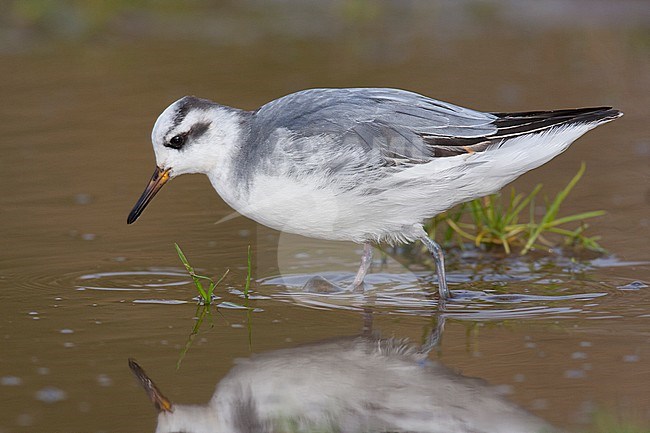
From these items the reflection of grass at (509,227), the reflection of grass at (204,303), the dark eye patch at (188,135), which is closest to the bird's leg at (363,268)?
the reflection of grass at (204,303)

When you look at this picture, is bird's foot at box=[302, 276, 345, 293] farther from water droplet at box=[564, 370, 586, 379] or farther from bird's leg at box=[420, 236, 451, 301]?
water droplet at box=[564, 370, 586, 379]

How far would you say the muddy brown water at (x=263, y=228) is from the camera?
5254 millimetres

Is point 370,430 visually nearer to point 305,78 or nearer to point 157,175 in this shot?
point 157,175

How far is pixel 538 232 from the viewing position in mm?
7176

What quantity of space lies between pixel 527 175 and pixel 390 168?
9.89 ft

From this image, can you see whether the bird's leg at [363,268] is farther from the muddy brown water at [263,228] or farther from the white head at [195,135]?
the white head at [195,135]

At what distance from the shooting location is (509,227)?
7340mm

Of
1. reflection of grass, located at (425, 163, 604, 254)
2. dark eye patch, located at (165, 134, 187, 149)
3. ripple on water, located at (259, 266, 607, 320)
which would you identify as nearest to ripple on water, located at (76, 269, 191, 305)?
ripple on water, located at (259, 266, 607, 320)

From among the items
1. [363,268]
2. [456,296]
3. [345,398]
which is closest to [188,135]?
[363,268]

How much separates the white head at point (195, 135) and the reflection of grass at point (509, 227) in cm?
167

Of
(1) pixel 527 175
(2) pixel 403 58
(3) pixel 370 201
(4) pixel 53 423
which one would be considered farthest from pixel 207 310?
(2) pixel 403 58

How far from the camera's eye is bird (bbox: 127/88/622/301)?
619cm

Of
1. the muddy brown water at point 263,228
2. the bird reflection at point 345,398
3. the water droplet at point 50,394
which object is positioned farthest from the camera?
the muddy brown water at point 263,228

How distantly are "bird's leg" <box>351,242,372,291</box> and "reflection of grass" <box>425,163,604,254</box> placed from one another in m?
0.76
